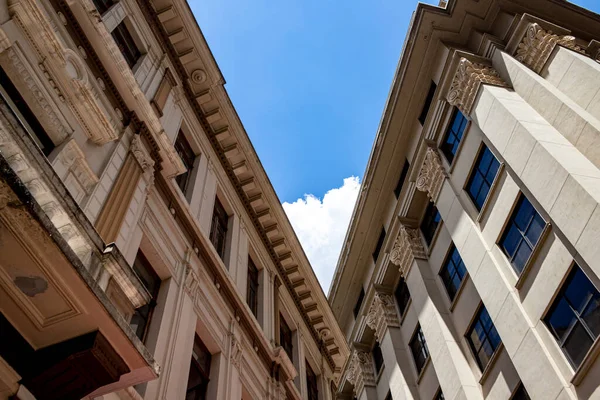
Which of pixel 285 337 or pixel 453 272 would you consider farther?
pixel 285 337

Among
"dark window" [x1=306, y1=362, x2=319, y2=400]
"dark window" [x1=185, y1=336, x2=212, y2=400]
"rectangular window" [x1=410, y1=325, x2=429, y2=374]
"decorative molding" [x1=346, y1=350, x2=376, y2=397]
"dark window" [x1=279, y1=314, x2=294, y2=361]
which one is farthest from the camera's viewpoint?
"decorative molding" [x1=346, y1=350, x2=376, y2=397]

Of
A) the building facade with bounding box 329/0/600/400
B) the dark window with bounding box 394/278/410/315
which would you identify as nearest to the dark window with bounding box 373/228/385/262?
the building facade with bounding box 329/0/600/400

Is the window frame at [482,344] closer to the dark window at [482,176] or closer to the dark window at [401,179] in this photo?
the dark window at [482,176]

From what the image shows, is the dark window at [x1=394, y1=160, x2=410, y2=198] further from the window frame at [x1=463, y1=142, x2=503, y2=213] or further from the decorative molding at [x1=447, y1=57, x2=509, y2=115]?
the window frame at [x1=463, y1=142, x2=503, y2=213]

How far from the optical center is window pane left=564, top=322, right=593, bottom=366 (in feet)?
38.9

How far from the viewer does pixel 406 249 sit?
21.4 metres

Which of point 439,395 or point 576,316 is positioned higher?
point 439,395

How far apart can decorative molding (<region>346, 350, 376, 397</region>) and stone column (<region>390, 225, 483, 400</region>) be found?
4947 mm

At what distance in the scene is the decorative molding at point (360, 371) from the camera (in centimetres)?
2353

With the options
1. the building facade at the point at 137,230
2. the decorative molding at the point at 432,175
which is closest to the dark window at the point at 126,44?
the building facade at the point at 137,230

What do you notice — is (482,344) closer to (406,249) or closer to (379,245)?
(406,249)

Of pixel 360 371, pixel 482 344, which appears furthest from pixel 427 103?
pixel 360 371

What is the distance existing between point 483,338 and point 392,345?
18.8ft

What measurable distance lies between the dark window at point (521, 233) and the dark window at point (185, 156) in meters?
10.0
